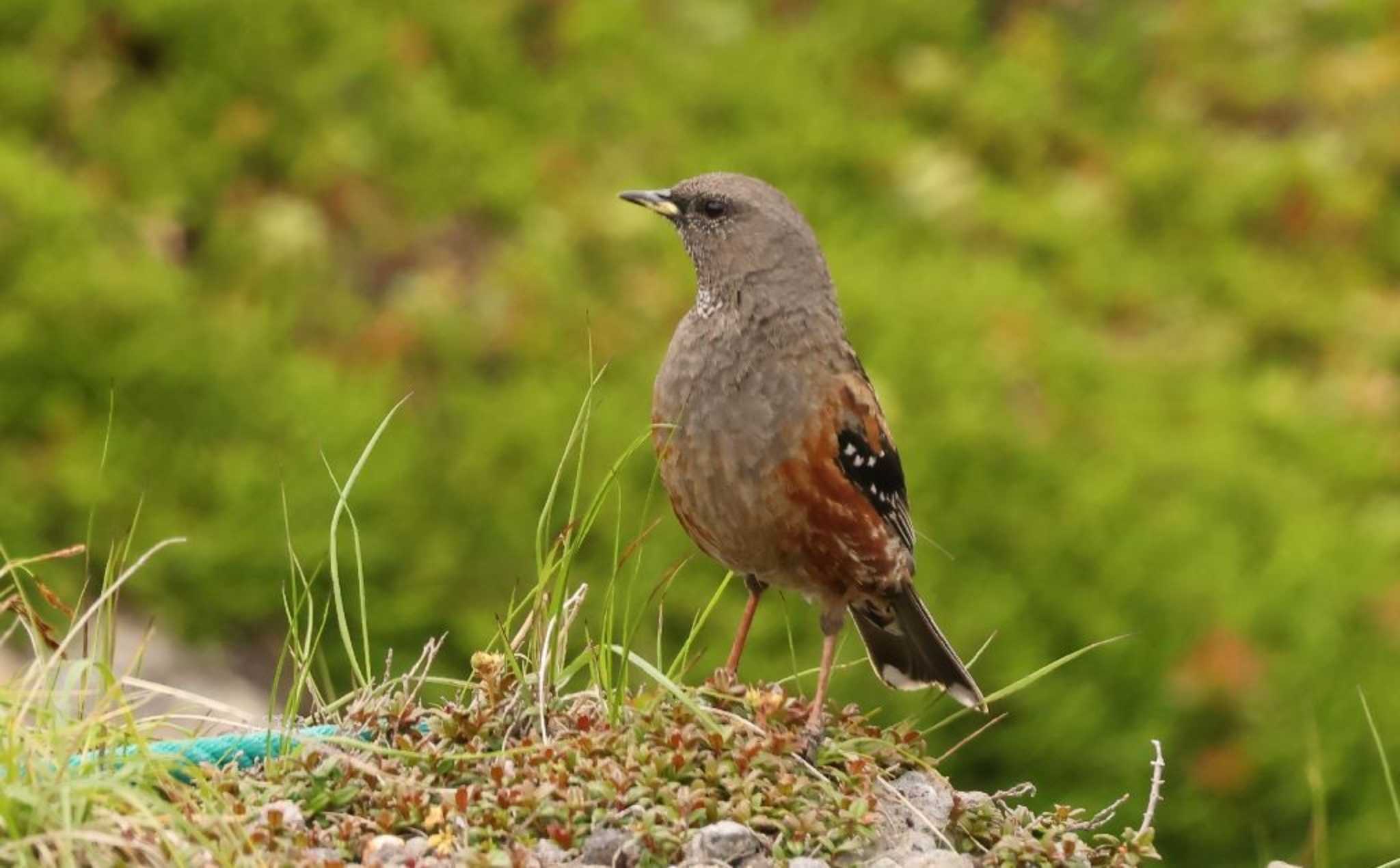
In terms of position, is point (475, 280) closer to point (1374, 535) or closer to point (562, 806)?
point (1374, 535)

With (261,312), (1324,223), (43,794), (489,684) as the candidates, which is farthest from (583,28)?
(43,794)

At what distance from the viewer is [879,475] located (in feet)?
16.7

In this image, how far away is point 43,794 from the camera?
346 cm

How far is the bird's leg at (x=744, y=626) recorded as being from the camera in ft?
15.2

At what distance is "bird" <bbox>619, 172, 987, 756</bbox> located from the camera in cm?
474

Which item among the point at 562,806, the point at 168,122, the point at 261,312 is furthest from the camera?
the point at 168,122

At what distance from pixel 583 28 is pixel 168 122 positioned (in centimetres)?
249

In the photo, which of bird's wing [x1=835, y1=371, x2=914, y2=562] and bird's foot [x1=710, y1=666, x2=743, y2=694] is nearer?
bird's foot [x1=710, y1=666, x2=743, y2=694]

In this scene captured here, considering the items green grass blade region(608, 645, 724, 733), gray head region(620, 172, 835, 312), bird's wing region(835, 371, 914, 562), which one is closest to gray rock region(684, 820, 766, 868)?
green grass blade region(608, 645, 724, 733)

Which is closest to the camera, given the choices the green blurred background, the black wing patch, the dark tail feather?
the black wing patch

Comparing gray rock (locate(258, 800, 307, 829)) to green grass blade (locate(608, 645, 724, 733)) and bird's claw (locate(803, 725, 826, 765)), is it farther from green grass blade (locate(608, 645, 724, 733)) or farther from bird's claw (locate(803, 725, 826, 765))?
bird's claw (locate(803, 725, 826, 765))

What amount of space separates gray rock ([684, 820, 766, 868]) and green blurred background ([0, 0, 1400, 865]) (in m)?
3.31

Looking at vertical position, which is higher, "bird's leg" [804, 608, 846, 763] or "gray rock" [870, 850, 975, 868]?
"bird's leg" [804, 608, 846, 763]

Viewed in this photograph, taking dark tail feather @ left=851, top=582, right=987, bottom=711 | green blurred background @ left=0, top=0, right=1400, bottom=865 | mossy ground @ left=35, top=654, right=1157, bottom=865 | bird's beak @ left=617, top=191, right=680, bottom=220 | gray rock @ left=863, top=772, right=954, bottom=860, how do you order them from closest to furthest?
mossy ground @ left=35, top=654, right=1157, bottom=865, gray rock @ left=863, top=772, right=954, bottom=860, dark tail feather @ left=851, top=582, right=987, bottom=711, bird's beak @ left=617, top=191, right=680, bottom=220, green blurred background @ left=0, top=0, right=1400, bottom=865
